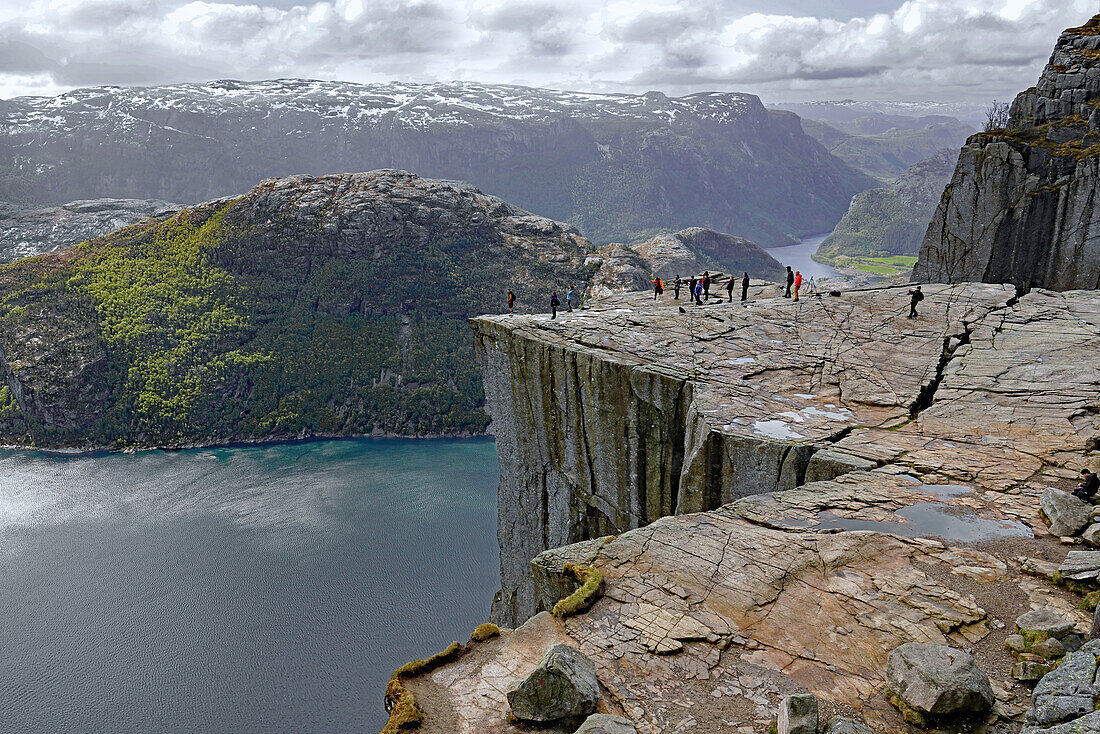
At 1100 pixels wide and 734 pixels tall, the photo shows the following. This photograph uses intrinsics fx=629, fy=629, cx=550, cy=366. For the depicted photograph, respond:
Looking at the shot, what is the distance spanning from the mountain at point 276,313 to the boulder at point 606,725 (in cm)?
12434

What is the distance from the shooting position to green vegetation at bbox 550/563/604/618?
1229 cm

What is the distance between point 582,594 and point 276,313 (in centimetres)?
15779

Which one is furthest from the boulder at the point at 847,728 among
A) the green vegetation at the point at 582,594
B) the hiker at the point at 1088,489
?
the hiker at the point at 1088,489

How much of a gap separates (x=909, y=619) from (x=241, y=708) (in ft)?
193

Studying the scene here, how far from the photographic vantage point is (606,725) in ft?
28.8

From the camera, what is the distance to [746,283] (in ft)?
128

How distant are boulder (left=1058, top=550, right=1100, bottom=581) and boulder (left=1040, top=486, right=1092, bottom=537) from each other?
1.43 meters

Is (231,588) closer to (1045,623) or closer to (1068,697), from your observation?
(1045,623)

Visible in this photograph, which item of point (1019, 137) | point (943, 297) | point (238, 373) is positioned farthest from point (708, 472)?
point (238, 373)

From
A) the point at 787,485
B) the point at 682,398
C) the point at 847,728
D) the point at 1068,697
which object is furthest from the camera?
the point at 682,398

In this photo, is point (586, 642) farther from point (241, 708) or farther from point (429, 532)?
point (429, 532)

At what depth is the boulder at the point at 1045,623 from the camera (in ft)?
32.5

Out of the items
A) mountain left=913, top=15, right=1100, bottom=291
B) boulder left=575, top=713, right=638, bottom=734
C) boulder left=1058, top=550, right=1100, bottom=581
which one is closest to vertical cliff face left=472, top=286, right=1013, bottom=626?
boulder left=1058, top=550, right=1100, bottom=581

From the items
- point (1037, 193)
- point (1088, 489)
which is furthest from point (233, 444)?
→ point (1088, 489)
